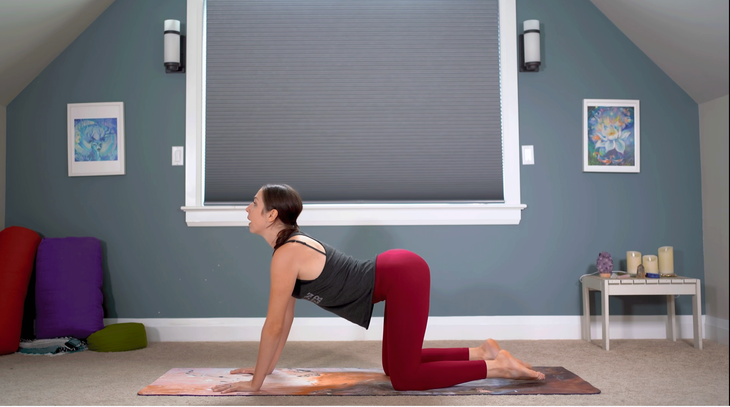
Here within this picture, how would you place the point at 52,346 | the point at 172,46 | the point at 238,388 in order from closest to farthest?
the point at 238,388
the point at 52,346
the point at 172,46

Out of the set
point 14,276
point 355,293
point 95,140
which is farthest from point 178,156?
point 355,293

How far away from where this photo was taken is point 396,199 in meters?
3.49

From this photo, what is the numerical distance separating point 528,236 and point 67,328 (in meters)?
3.06

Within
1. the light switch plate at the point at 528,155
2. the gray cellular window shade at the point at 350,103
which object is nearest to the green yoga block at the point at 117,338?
the gray cellular window shade at the point at 350,103

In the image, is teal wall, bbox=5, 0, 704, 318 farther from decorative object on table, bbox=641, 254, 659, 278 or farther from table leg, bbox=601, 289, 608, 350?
table leg, bbox=601, 289, 608, 350

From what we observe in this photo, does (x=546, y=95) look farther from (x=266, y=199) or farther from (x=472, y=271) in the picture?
(x=266, y=199)

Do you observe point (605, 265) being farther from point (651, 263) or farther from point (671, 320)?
point (671, 320)

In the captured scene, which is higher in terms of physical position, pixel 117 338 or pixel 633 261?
pixel 633 261

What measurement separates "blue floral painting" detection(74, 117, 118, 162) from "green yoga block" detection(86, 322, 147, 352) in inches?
45.7

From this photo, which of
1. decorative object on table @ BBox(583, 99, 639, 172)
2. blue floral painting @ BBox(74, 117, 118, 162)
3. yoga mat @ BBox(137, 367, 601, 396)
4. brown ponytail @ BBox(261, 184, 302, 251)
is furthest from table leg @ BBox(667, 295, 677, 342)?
blue floral painting @ BBox(74, 117, 118, 162)

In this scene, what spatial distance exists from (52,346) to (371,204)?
2.14m

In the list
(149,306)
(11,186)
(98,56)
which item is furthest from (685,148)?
(11,186)

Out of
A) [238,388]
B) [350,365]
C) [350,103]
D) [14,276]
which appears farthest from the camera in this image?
[350,103]

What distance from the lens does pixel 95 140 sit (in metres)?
3.49
